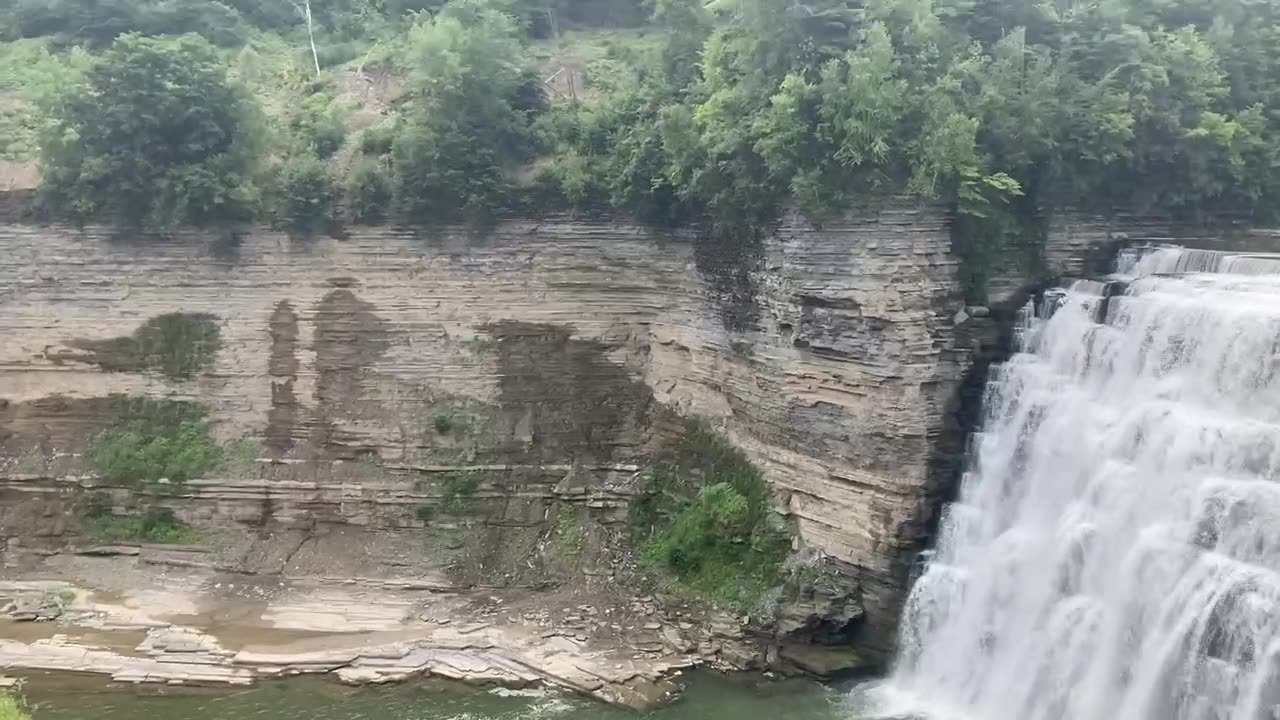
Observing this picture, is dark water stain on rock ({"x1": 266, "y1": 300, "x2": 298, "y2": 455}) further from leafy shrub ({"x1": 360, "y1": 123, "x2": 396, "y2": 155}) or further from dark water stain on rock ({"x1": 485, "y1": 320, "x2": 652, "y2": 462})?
dark water stain on rock ({"x1": 485, "y1": 320, "x2": 652, "y2": 462})

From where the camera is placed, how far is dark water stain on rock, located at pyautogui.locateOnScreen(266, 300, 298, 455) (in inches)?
842

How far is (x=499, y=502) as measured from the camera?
2052 centimetres

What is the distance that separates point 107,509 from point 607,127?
563 inches

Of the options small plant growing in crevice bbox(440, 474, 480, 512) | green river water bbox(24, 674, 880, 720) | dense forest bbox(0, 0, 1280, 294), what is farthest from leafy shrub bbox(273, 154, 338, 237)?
green river water bbox(24, 674, 880, 720)

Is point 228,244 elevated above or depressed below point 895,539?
above

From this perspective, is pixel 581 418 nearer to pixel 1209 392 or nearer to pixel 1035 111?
→ pixel 1035 111

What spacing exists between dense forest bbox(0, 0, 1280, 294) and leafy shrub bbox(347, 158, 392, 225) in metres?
0.05

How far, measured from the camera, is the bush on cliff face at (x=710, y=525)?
1759 centimetres

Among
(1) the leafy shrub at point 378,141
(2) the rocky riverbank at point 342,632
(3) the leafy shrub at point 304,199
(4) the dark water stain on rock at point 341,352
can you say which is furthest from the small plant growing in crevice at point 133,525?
→ (1) the leafy shrub at point 378,141

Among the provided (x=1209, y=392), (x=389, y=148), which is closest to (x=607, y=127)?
(x=389, y=148)

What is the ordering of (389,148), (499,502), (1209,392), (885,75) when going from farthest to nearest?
1. (389,148)
2. (499,502)
3. (885,75)
4. (1209,392)

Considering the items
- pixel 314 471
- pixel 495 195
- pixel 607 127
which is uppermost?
pixel 607 127

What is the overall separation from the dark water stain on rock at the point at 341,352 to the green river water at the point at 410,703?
21.3 ft

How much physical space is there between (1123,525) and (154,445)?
19834mm
